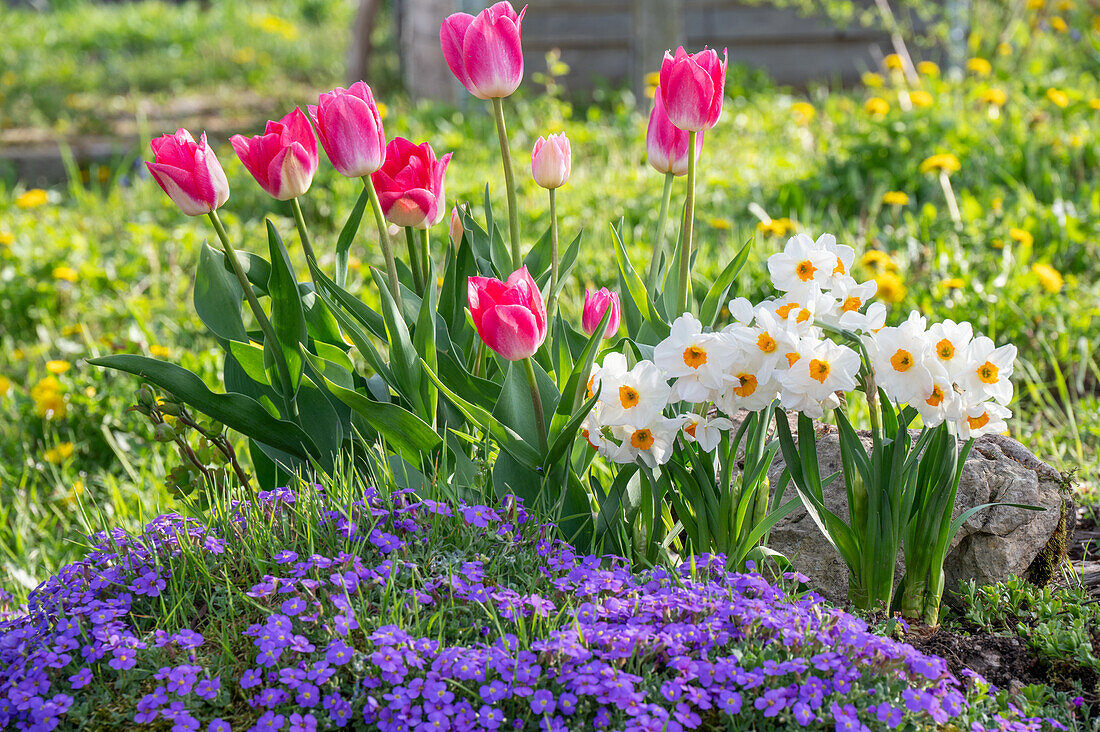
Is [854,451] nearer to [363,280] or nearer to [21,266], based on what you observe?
[363,280]

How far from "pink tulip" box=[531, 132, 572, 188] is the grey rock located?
771 millimetres

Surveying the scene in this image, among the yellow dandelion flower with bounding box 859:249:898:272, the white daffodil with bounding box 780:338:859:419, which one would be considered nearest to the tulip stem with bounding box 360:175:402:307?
the white daffodil with bounding box 780:338:859:419

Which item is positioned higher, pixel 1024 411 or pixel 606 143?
pixel 606 143

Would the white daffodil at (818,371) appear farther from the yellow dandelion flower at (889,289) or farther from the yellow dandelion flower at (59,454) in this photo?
the yellow dandelion flower at (59,454)

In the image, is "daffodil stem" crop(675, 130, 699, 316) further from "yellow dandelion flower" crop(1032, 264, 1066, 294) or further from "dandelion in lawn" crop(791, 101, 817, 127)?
"dandelion in lawn" crop(791, 101, 817, 127)

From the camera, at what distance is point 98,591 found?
56.7 inches

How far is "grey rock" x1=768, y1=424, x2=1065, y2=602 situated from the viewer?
5.53 ft

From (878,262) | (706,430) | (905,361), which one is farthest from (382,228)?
(878,262)

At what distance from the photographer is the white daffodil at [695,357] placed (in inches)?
53.7

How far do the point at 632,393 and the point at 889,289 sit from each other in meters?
1.59

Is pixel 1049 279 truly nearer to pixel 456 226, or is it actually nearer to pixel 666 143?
pixel 666 143

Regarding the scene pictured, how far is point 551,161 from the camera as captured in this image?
1.65 metres

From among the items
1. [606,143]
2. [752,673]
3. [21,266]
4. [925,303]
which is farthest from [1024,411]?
[21,266]

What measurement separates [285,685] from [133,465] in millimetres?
1715
